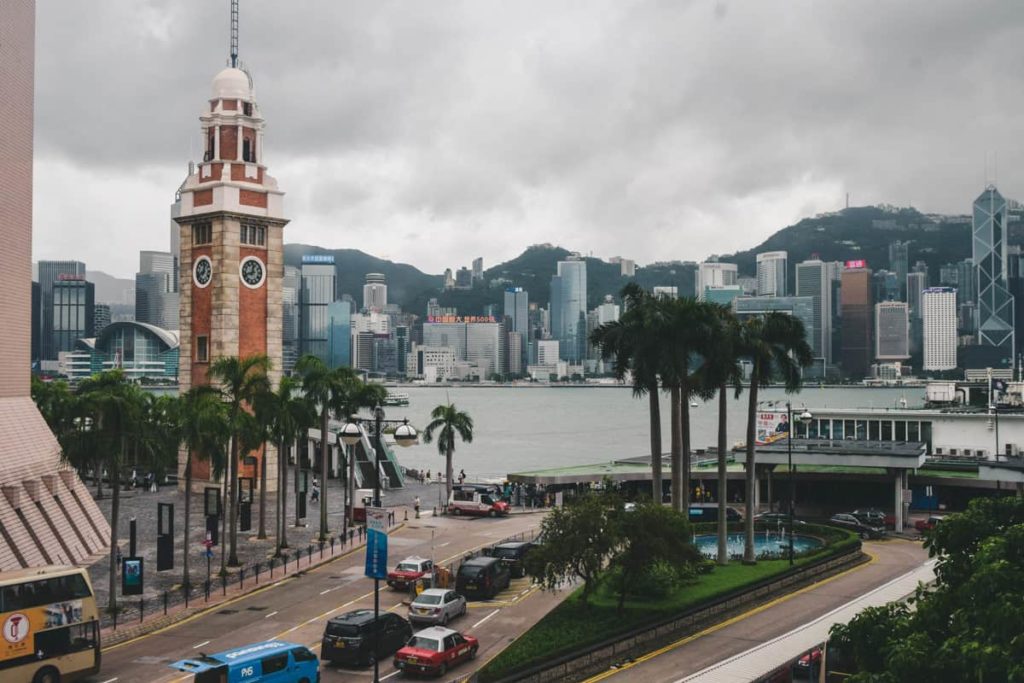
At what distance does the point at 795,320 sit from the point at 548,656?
76.6ft

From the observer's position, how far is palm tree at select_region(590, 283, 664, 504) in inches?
1656

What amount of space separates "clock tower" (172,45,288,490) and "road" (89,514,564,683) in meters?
27.1

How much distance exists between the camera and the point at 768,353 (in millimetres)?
43750

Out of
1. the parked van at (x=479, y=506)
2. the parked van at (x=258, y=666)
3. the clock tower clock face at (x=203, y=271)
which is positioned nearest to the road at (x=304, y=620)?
the parked van at (x=258, y=666)

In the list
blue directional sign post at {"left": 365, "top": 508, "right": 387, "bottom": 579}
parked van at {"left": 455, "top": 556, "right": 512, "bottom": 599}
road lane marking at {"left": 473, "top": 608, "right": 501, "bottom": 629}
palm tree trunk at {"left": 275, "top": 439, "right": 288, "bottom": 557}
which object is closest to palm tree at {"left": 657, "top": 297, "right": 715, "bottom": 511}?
parked van at {"left": 455, "top": 556, "right": 512, "bottom": 599}

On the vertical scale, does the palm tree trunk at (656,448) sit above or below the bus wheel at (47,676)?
above

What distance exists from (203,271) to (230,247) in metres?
2.76

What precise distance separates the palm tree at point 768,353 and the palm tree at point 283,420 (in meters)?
21.7

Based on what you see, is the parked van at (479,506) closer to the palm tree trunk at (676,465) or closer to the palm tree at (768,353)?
the palm tree trunk at (676,465)

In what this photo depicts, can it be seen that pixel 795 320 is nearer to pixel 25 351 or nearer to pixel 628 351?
pixel 628 351

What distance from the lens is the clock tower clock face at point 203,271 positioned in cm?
6900

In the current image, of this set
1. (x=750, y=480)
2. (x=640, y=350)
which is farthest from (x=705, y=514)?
(x=640, y=350)

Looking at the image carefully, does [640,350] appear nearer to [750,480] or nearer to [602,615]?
[750,480]

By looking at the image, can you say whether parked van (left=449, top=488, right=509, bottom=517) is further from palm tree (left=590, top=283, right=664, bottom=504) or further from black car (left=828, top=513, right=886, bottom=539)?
black car (left=828, top=513, right=886, bottom=539)
